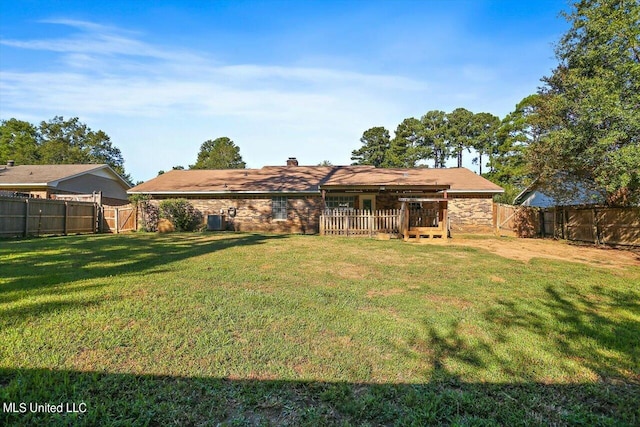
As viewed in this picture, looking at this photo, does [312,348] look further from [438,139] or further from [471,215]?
[438,139]

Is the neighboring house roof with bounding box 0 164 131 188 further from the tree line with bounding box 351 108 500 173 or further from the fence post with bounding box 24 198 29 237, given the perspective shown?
the tree line with bounding box 351 108 500 173

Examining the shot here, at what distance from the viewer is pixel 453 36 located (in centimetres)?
1147

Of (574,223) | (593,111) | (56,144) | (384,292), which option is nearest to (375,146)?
(574,223)

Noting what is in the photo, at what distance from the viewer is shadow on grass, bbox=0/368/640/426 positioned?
2.28m

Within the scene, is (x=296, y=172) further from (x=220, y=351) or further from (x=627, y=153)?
(x=220, y=351)

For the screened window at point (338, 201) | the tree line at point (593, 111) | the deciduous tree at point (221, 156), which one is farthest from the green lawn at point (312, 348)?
the deciduous tree at point (221, 156)

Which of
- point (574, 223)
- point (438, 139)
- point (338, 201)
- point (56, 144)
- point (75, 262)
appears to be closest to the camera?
point (75, 262)

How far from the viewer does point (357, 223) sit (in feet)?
47.0

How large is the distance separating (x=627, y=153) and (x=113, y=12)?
16102 mm

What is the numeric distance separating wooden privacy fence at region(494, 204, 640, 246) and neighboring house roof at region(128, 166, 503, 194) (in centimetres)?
250

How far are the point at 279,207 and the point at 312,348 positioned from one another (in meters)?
14.6

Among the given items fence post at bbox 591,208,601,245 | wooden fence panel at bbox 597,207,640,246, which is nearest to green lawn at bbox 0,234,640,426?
wooden fence panel at bbox 597,207,640,246

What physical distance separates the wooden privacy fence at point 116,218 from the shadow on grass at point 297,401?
16107 mm

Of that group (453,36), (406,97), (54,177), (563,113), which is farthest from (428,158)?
(54,177)
